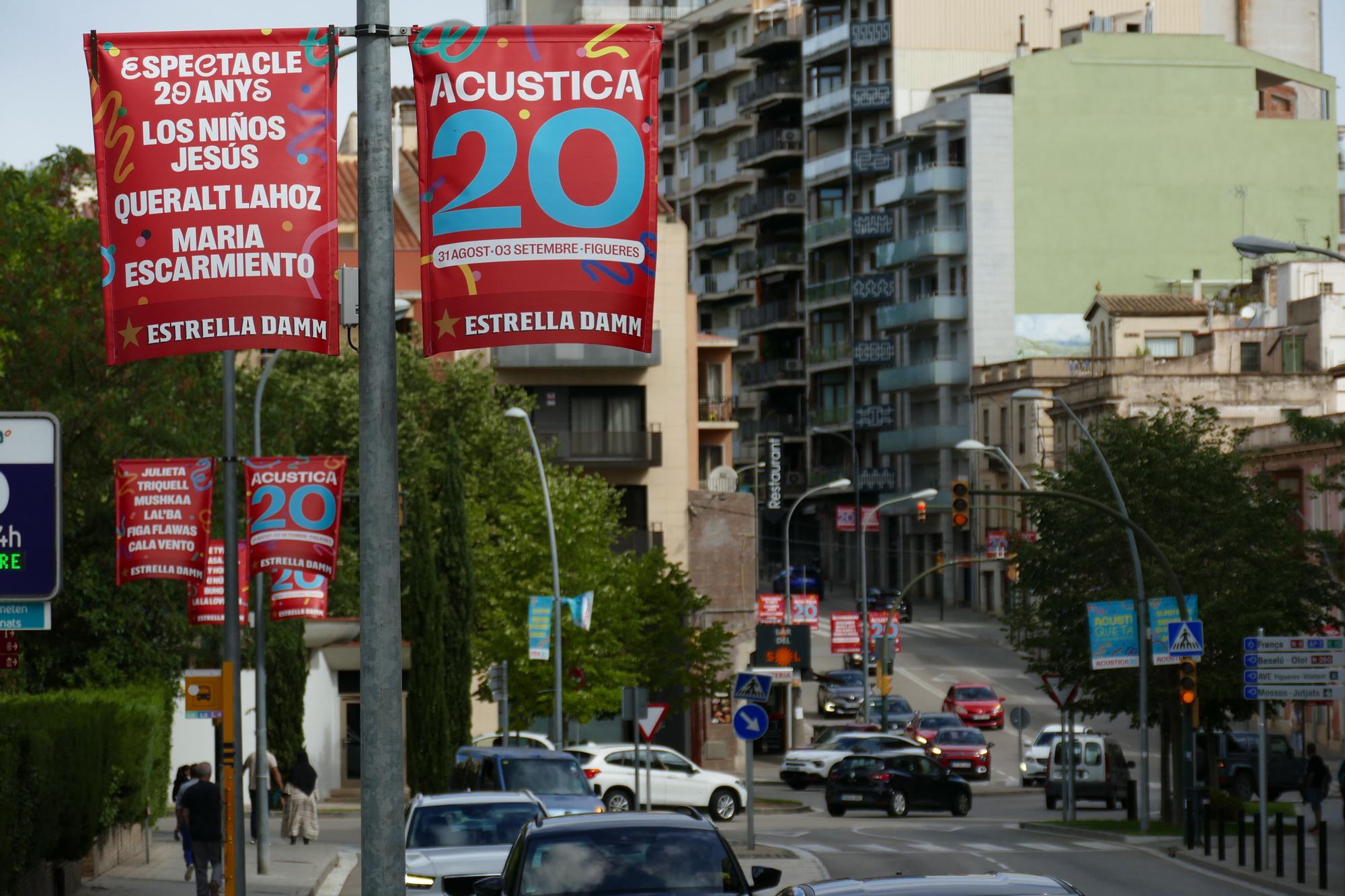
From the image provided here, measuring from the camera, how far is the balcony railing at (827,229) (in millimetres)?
111688

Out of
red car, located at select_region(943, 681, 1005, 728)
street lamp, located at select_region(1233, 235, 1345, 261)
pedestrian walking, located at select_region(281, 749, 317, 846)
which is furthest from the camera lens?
red car, located at select_region(943, 681, 1005, 728)

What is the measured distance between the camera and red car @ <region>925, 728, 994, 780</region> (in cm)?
5938

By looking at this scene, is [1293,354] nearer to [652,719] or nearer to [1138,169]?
[1138,169]

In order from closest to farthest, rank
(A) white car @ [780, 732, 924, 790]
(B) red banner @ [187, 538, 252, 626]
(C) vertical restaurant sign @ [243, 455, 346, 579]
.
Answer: (C) vertical restaurant sign @ [243, 455, 346, 579] → (B) red banner @ [187, 538, 252, 626] → (A) white car @ [780, 732, 924, 790]

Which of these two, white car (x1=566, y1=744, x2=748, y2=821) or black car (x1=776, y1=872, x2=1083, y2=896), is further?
white car (x1=566, y1=744, x2=748, y2=821)

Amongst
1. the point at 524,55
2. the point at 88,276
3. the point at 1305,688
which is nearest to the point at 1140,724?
the point at 1305,688

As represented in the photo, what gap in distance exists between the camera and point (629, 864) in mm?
14477

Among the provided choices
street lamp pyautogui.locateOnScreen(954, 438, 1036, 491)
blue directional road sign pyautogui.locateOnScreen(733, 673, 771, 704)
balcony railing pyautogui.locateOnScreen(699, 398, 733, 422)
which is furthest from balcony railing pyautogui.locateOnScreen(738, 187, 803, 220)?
blue directional road sign pyautogui.locateOnScreen(733, 673, 771, 704)

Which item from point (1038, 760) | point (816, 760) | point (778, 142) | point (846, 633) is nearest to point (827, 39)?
point (778, 142)

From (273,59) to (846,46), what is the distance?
342ft

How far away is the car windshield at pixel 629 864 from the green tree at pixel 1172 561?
27.1 meters

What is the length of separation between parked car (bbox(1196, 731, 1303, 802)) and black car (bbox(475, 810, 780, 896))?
36773mm

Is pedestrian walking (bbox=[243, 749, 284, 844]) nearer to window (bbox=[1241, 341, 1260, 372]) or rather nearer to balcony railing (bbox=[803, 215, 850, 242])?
window (bbox=[1241, 341, 1260, 372])

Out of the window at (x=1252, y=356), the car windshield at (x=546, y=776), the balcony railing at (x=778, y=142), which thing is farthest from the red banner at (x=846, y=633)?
the balcony railing at (x=778, y=142)
